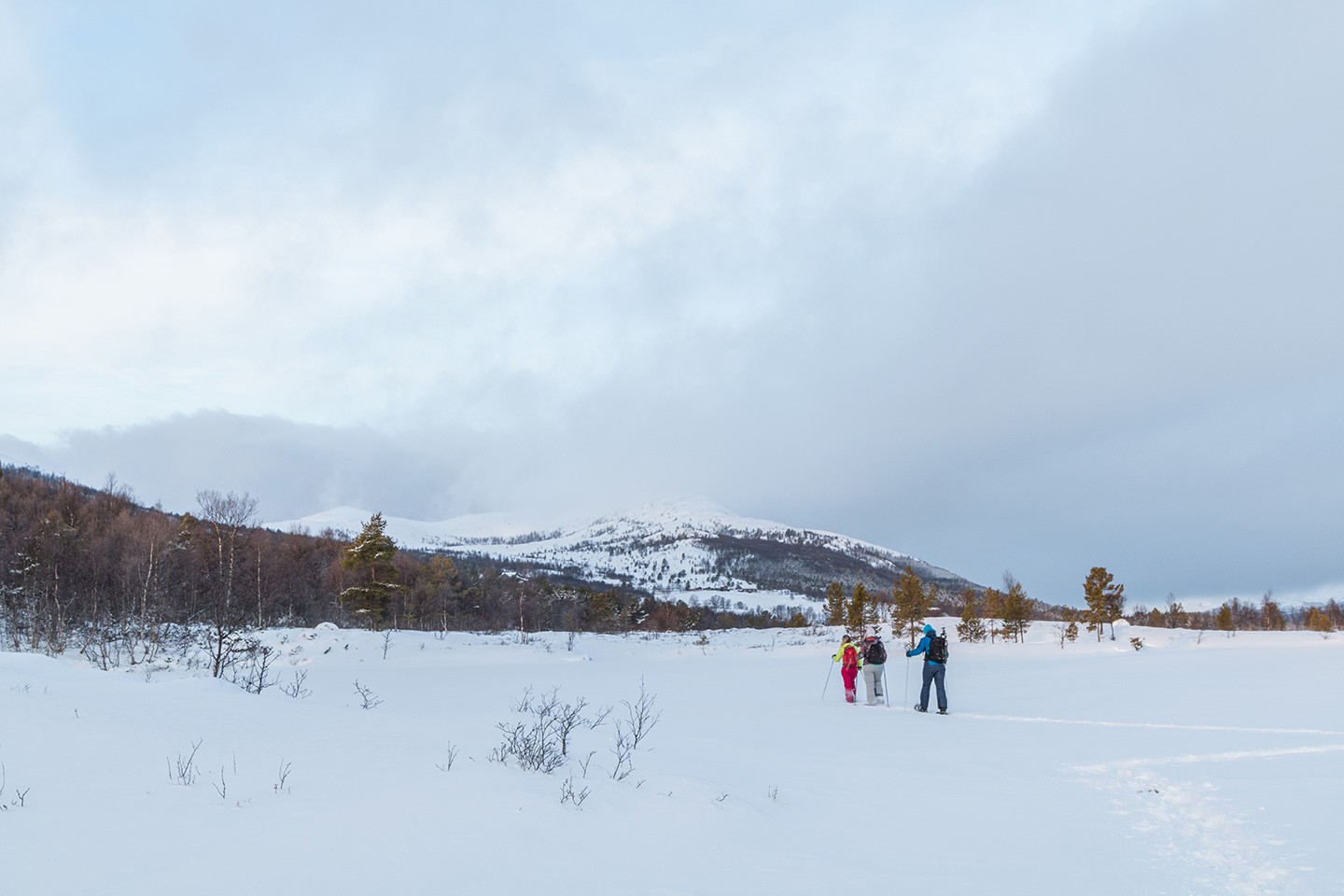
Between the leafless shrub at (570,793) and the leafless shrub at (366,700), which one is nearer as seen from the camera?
the leafless shrub at (570,793)

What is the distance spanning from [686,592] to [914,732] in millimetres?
168712

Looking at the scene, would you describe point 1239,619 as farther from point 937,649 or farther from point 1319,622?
point 937,649

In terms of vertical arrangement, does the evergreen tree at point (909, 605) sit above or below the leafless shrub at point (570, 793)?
below

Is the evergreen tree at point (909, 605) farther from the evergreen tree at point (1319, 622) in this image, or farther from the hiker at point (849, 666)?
the hiker at point (849, 666)

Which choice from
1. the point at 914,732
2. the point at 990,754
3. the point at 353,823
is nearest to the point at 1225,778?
the point at 990,754

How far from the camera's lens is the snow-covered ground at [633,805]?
3627 millimetres

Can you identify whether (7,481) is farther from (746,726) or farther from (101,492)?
(746,726)

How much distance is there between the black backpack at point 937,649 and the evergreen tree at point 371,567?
39992 mm

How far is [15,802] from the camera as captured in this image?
3994 mm

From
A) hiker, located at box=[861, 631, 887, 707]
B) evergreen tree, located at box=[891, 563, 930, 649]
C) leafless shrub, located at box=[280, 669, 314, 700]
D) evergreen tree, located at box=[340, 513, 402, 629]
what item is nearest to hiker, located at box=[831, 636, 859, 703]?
hiker, located at box=[861, 631, 887, 707]

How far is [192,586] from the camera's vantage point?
37.3 m

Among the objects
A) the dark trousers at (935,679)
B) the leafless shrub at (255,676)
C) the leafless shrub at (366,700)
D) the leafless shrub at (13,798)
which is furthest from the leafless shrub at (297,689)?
the dark trousers at (935,679)

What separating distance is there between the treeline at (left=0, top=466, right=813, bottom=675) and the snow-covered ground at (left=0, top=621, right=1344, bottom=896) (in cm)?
948

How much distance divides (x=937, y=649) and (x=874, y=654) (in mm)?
1627
